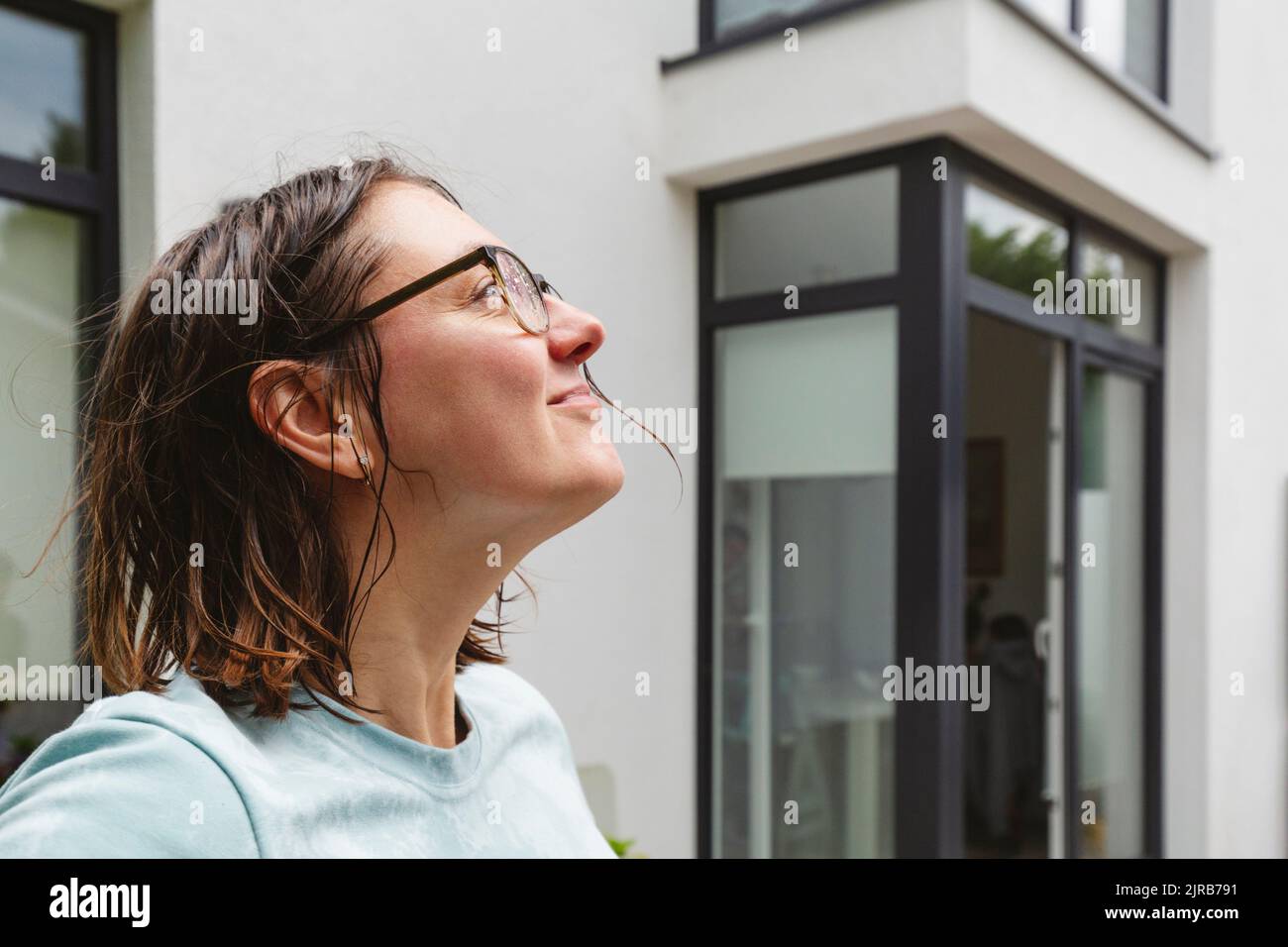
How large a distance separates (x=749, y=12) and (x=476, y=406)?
10.8ft

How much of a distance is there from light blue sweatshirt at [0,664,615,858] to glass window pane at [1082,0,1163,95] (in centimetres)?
411

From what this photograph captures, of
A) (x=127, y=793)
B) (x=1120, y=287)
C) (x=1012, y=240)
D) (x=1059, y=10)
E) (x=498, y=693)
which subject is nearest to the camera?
(x=127, y=793)

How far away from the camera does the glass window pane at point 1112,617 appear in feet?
15.2

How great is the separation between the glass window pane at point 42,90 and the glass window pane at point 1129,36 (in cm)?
346

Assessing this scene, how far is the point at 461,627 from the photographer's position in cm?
90

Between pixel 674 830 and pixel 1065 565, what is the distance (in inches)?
74.0

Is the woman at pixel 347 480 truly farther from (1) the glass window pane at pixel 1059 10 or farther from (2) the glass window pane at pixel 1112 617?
(2) the glass window pane at pixel 1112 617

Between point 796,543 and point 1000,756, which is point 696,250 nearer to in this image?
point 796,543

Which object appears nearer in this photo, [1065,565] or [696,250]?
Answer: [696,250]

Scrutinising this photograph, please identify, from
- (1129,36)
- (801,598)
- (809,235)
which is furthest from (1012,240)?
(1129,36)

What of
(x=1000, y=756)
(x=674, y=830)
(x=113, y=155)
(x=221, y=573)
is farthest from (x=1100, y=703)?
(x=221, y=573)

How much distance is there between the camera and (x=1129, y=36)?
15.6 feet

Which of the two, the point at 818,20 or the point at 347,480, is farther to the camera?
the point at 818,20

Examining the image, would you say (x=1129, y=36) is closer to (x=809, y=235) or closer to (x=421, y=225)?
(x=809, y=235)
